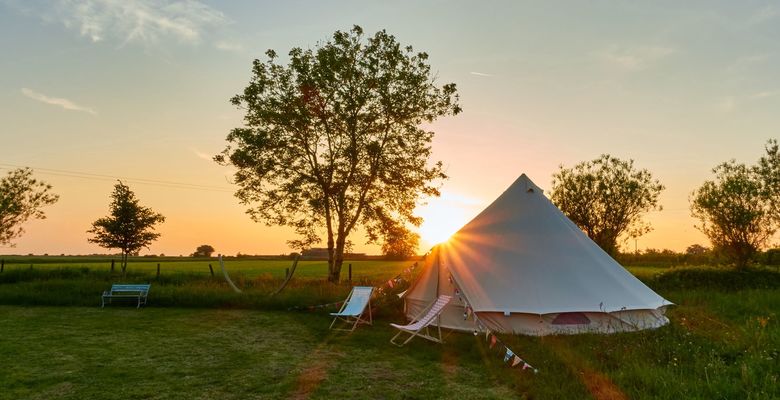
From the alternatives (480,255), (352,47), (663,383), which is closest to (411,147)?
(352,47)

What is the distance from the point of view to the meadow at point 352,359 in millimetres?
5891

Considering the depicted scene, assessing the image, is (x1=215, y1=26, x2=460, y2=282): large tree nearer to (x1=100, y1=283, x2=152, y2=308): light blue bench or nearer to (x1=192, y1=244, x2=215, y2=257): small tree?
(x1=100, y1=283, x2=152, y2=308): light blue bench

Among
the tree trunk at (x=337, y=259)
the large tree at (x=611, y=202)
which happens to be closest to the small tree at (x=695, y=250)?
the large tree at (x=611, y=202)

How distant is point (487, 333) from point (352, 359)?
2449 mm

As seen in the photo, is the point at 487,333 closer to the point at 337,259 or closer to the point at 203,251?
the point at 337,259

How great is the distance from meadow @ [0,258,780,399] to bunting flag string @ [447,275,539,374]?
0.54 ft

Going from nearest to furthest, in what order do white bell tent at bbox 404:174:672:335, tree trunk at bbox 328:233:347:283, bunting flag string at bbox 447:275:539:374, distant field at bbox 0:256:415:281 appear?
bunting flag string at bbox 447:275:539:374
white bell tent at bbox 404:174:672:335
tree trunk at bbox 328:233:347:283
distant field at bbox 0:256:415:281

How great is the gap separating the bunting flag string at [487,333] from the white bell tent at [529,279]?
0.35ft

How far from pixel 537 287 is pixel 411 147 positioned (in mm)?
12483

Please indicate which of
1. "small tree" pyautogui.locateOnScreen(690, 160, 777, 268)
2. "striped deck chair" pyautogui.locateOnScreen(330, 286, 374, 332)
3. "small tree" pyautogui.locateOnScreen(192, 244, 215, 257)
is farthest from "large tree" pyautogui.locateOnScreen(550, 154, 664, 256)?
"small tree" pyautogui.locateOnScreen(192, 244, 215, 257)

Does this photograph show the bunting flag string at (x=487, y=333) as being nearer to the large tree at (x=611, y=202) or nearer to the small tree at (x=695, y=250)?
the large tree at (x=611, y=202)

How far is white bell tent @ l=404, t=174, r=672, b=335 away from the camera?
9.63m

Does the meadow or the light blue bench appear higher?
the light blue bench

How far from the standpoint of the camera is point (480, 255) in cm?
1107
